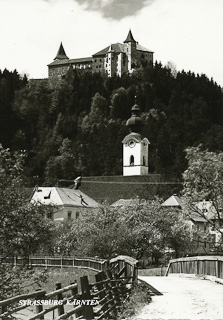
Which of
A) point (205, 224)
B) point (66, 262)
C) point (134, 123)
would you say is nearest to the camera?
point (205, 224)

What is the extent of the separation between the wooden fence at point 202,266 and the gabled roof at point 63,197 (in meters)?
63.3

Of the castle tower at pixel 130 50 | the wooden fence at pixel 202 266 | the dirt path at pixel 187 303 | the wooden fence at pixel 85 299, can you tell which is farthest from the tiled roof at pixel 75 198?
the castle tower at pixel 130 50

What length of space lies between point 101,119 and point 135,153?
46.7m

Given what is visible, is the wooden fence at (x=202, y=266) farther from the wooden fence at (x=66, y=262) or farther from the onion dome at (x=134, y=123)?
the onion dome at (x=134, y=123)

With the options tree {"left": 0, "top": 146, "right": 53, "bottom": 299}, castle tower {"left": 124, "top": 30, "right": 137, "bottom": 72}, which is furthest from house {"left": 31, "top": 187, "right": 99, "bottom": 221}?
castle tower {"left": 124, "top": 30, "right": 137, "bottom": 72}

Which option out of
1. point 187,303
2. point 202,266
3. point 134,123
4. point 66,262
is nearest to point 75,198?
point 134,123

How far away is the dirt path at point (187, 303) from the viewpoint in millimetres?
15328

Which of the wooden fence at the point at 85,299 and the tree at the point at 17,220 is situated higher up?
the tree at the point at 17,220

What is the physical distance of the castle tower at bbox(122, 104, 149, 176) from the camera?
122 metres

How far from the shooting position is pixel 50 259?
5434 centimetres

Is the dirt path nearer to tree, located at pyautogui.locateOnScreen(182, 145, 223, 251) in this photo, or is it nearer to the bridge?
the bridge

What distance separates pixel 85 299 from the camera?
14789mm

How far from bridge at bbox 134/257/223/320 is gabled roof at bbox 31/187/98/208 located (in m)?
68.4

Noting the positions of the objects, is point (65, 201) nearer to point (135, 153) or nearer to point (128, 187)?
point (128, 187)
